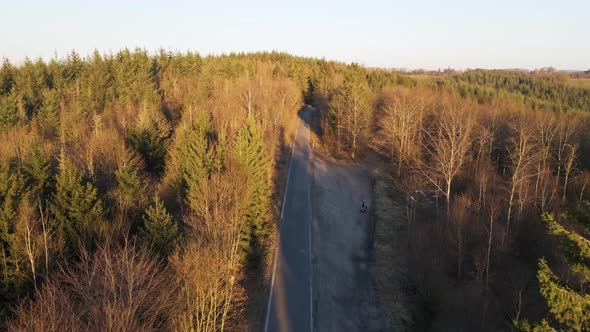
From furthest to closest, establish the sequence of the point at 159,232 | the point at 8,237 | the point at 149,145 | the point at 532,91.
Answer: the point at 532,91, the point at 149,145, the point at 159,232, the point at 8,237

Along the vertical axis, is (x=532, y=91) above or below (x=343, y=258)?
above

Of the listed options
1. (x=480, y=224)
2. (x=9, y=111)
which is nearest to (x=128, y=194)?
(x=480, y=224)

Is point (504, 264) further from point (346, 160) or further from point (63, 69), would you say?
point (63, 69)

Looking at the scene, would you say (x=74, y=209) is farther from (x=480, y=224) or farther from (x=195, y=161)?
(x=480, y=224)

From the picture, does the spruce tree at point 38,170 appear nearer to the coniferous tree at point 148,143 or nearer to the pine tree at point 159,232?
the coniferous tree at point 148,143

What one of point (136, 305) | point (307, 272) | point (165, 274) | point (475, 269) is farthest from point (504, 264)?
point (136, 305)

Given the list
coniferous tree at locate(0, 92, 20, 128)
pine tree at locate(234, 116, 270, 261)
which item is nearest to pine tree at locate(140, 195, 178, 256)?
pine tree at locate(234, 116, 270, 261)
